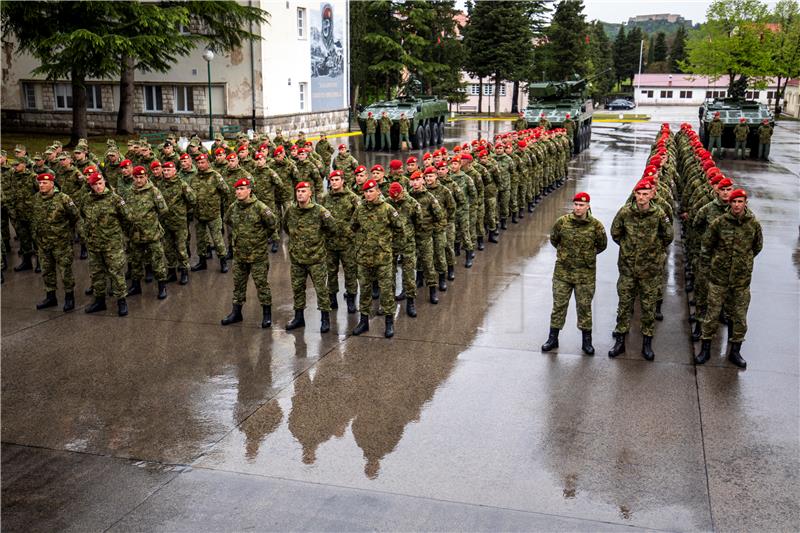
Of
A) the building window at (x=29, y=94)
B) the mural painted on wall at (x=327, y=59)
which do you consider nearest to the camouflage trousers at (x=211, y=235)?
the mural painted on wall at (x=327, y=59)

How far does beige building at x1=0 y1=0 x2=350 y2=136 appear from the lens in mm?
33375

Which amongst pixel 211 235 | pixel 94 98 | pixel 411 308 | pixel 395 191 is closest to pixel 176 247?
pixel 211 235

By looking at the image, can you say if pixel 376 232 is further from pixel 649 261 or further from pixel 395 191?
pixel 649 261

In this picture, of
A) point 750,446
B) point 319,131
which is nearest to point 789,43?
point 319,131

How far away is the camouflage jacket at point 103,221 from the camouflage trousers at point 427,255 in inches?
143

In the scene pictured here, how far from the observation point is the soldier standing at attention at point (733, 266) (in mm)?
8023

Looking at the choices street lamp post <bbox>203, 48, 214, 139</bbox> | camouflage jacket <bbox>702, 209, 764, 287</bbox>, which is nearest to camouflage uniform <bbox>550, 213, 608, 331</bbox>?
camouflage jacket <bbox>702, 209, 764, 287</bbox>

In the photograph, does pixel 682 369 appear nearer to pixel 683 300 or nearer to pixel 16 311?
pixel 683 300

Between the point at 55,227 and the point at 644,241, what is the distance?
6.89 meters

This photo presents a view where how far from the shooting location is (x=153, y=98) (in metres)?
35.2

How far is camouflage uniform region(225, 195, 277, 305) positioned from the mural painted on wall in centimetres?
2843

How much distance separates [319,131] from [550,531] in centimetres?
3418

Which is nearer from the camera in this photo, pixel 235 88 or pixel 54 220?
pixel 54 220

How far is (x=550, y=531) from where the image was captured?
521 cm
